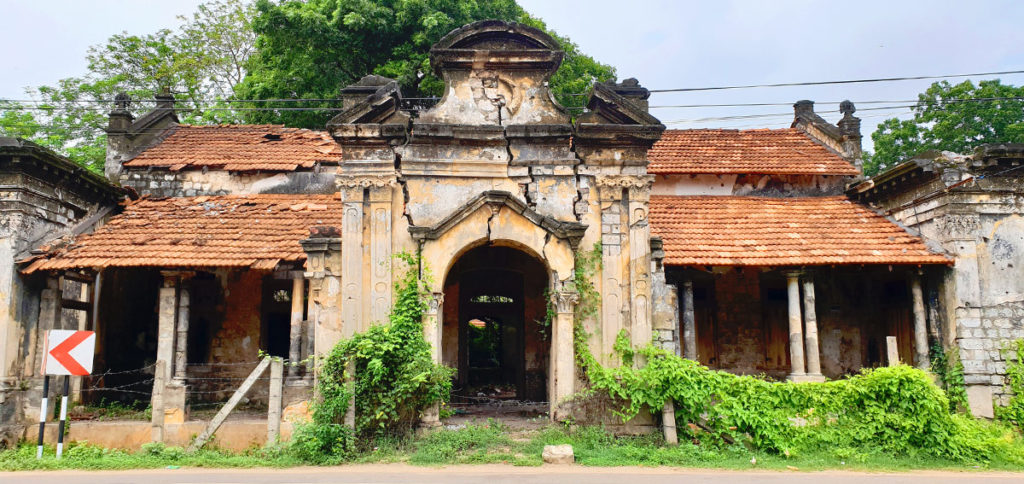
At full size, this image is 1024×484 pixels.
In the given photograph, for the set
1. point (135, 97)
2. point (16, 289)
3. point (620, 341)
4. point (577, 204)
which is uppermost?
point (135, 97)

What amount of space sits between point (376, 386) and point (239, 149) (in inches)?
347

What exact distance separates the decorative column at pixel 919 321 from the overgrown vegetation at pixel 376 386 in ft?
30.4

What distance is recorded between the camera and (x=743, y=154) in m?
15.5

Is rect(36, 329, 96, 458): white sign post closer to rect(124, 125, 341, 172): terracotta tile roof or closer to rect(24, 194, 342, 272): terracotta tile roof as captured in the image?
rect(24, 194, 342, 272): terracotta tile roof

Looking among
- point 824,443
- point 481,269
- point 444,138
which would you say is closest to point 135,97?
point 481,269

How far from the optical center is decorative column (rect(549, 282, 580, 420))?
30.7 ft

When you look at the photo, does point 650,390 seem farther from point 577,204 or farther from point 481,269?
point 481,269

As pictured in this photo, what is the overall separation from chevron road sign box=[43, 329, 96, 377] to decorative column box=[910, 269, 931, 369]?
45.9 feet

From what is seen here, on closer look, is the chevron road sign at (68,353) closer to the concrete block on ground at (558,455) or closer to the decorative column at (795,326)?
the concrete block on ground at (558,455)

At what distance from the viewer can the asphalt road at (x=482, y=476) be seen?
295 inches

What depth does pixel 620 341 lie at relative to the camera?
9.47 meters

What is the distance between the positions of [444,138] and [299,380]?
4770mm


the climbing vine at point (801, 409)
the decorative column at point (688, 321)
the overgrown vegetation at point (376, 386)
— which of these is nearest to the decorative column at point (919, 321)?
the climbing vine at point (801, 409)

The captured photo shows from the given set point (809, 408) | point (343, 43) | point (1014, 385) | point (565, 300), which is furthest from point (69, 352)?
point (1014, 385)
